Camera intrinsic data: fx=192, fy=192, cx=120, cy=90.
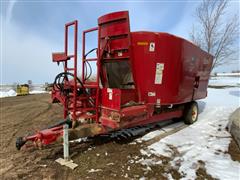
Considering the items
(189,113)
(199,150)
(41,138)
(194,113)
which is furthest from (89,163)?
(194,113)

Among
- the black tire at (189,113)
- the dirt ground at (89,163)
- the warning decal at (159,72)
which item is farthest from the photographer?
the black tire at (189,113)

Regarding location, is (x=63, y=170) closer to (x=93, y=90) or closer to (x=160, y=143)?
(x=93, y=90)

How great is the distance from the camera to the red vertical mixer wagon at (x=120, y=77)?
147 inches

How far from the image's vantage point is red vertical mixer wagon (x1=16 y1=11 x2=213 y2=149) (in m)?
3.73

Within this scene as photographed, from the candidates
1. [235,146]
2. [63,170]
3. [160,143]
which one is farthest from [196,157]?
[63,170]

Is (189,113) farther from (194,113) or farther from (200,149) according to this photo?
(200,149)

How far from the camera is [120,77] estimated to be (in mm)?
4789

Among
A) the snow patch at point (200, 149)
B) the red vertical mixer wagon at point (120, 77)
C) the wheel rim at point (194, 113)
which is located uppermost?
the red vertical mixer wagon at point (120, 77)

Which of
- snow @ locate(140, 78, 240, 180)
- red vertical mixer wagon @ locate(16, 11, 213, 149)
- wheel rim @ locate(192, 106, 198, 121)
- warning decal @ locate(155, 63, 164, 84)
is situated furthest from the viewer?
wheel rim @ locate(192, 106, 198, 121)

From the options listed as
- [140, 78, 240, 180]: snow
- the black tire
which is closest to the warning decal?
[140, 78, 240, 180]: snow

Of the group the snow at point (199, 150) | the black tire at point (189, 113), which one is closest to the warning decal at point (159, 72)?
the snow at point (199, 150)

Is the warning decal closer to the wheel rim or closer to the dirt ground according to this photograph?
the dirt ground

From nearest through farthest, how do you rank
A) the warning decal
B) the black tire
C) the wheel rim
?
the warning decal, the black tire, the wheel rim

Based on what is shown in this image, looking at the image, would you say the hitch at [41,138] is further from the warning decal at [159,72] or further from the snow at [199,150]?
the warning decal at [159,72]
